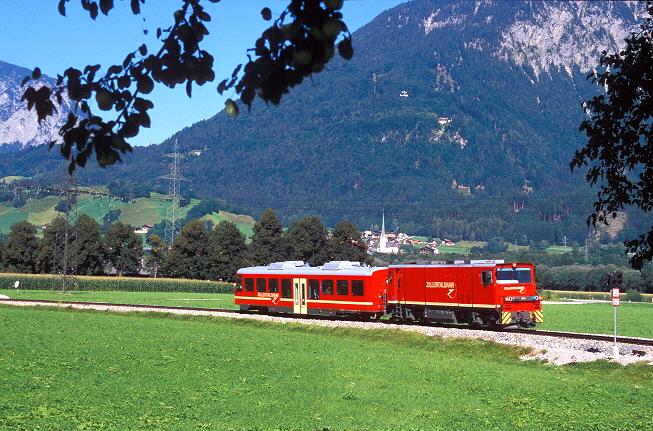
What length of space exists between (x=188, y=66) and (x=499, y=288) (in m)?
35.1

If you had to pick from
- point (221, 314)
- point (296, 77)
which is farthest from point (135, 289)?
point (296, 77)

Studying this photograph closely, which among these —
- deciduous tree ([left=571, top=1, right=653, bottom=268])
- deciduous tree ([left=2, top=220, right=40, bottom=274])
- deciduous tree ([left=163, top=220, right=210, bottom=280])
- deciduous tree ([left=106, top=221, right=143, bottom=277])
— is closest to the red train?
deciduous tree ([left=571, top=1, right=653, bottom=268])

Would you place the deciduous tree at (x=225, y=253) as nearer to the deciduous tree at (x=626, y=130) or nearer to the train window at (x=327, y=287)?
the train window at (x=327, y=287)

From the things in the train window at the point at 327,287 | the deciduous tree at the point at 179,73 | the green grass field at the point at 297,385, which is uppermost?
the deciduous tree at the point at 179,73

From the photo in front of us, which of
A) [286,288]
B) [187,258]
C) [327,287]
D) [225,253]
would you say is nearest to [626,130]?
[327,287]

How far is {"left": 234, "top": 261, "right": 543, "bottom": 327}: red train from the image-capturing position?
39.2 m

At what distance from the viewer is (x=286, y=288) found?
51.5 metres

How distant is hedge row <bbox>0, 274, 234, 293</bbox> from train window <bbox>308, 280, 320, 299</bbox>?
53.5 metres

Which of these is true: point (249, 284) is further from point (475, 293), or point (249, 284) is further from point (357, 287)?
point (475, 293)

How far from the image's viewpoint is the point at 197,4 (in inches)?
213

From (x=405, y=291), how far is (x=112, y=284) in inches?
2576

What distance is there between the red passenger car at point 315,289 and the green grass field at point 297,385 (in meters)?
8.57

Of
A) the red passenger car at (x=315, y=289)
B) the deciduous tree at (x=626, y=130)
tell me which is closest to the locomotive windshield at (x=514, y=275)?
the red passenger car at (x=315, y=289)

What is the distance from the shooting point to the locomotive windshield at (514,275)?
3903 cm
